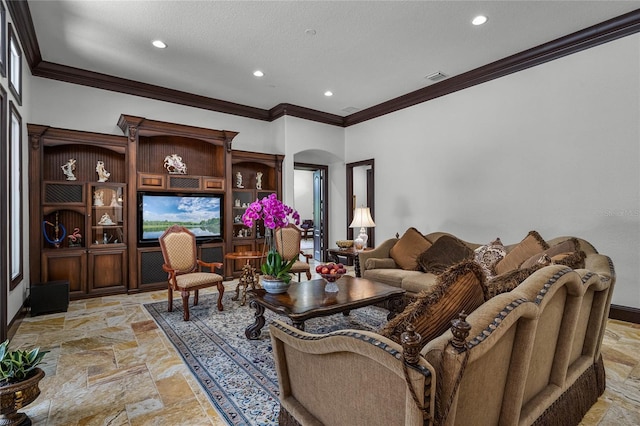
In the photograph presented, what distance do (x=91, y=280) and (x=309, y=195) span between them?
10111 millimetres

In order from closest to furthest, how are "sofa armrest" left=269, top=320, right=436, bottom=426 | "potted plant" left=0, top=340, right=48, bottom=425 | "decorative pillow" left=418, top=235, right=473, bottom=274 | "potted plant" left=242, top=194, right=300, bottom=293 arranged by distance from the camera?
"sofa armrest" left=269, top=320, right=436, bottom=426 < "potted plant" left=0, top=340, right=48, bottom=425 < "potted plant" left=242, top=194, right=300, bottom=293 < "decorative pillow" left=418, top=235, right=473, bottom=274

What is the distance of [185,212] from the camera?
5.61m

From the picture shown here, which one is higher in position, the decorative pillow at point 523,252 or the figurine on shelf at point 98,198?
the figurine on shelf at point 98,198

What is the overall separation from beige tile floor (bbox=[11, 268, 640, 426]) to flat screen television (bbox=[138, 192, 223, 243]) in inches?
66.4

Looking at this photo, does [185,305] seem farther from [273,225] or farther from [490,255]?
[490,255]

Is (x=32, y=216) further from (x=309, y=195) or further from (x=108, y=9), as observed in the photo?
(x=309, y=195)

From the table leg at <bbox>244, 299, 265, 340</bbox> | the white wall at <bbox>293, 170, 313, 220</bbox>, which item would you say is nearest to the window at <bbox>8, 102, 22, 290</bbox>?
the table leg at <bbox>244, 299, 265, 340</bbox>

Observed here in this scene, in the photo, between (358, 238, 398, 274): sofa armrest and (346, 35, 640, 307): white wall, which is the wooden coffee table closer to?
(358, 238, 398, 274): sofa armrest

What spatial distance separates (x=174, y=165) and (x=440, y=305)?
5479mm

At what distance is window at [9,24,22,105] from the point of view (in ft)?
11.2

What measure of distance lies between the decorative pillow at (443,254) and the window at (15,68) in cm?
500

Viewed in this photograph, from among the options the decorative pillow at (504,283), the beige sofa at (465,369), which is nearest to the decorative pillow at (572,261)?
the beige sofa at (465,369)

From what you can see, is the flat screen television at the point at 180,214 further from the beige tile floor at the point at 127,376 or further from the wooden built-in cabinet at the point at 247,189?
the beige tile floor at the point at 127,376

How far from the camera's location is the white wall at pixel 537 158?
3.70 m
